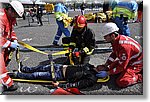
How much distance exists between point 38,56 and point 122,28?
1.03 meters

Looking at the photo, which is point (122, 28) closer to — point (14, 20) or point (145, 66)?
point (145, 66)

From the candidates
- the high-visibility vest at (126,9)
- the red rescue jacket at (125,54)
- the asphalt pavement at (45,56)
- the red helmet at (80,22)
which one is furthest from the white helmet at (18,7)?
the high-visibility vest at (126,9)

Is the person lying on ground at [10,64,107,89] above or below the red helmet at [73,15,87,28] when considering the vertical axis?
below

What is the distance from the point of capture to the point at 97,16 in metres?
3.86

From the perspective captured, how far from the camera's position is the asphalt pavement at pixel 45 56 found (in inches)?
113

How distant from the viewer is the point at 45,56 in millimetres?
3510

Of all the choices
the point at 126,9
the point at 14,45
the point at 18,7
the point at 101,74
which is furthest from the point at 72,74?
the point at 126,9

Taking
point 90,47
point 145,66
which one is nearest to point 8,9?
point 90,47

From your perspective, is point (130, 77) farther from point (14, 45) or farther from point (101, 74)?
point (14, 45)

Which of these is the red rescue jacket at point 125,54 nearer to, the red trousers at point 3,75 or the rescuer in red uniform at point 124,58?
the rescuer in red uniform at point 124,58

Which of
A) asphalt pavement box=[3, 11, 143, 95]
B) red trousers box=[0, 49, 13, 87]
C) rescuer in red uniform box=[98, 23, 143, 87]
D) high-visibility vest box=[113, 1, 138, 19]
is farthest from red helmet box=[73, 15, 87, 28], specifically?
red trousers box=[0, 49, 13, 87]

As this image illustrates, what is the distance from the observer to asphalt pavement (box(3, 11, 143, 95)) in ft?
9.43

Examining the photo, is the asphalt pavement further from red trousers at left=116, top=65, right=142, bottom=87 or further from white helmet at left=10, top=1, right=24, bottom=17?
white helmet at left=10, top=1, right=24, bottom=17

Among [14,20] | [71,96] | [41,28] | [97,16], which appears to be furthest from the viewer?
[97,16]
